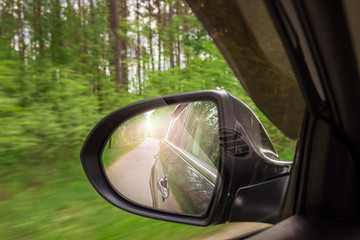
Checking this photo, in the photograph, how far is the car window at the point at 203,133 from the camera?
158cm

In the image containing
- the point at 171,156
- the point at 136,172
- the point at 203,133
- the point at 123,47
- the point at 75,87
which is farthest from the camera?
the point at 123,47

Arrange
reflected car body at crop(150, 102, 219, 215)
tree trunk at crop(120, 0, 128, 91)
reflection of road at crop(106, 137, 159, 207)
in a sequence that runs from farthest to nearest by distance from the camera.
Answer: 1. tree trunk at crop(120, 0, 128, 91)
2. reflection of road at crop(106, 137, 159, 207)
3. reflected car body at crop(150, 102, 219, 215)

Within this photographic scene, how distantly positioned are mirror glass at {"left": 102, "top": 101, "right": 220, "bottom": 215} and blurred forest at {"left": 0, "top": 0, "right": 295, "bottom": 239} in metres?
0.25

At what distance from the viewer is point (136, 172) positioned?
2051 millimetres

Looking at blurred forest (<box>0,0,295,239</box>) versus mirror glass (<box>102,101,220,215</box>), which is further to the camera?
blurred forest (<box>0,0,295,239</box>)

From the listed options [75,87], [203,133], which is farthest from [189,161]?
[75,87]

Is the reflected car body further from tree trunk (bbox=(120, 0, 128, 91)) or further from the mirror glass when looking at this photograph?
tree trunk (bbox=(120, 0, 128, 91))

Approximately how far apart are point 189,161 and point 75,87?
238 cm

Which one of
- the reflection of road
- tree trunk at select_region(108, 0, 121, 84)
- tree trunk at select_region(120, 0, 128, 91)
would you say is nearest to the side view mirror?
the reflection of road

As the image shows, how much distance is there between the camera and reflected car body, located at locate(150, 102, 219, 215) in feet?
5.36

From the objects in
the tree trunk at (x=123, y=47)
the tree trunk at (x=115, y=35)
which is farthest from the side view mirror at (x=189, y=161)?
the tree trunk at (x=115, y=35)

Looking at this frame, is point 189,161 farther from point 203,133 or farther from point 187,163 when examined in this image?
point 203,133

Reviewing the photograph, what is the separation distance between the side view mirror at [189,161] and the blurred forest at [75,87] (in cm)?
15

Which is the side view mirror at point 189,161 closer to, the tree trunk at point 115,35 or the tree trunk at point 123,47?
the tree trunk at point 123,47
